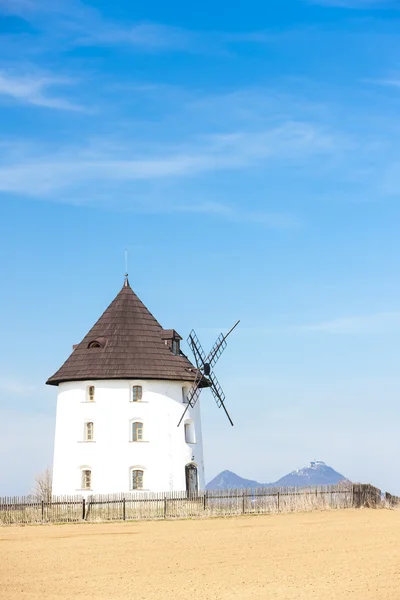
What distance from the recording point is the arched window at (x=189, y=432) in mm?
57812

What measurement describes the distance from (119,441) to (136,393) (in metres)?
2.90

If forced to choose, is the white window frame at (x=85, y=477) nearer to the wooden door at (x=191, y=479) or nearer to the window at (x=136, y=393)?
the window at (x=136, y=393)

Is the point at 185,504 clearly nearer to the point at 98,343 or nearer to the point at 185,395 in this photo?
the point at 185,395

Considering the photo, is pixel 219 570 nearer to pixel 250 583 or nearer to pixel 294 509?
pixel 250 583

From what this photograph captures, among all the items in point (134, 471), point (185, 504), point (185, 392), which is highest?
point (185, 392)

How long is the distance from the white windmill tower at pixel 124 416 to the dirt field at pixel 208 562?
47.3 feet

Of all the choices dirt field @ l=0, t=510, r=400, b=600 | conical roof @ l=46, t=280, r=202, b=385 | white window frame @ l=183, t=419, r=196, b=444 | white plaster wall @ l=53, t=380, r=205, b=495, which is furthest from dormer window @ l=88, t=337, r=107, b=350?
dirt field @ l=0, t=510, r=400, b=600

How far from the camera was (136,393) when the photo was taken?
5616cm

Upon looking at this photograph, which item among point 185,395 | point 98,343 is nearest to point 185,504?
point 185,395

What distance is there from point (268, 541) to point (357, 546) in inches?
132

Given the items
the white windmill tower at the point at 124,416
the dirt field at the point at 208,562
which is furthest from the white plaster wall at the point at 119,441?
the dirt field at the point at 208,562

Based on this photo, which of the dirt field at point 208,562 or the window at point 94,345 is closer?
the dirt field at point 208,562

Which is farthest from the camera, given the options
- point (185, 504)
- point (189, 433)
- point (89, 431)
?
point (189, 433)

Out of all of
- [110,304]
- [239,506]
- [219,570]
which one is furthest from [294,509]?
[219,570]
